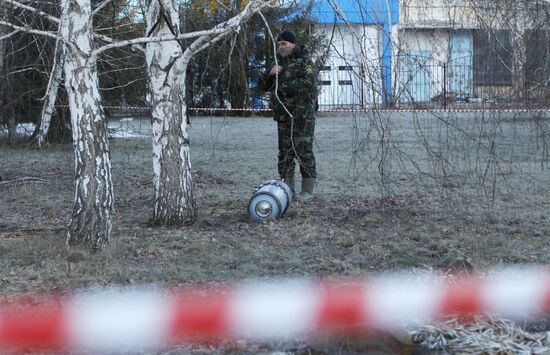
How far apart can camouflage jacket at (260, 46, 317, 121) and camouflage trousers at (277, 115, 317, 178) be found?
0.08m

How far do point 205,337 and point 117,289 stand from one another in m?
1.12

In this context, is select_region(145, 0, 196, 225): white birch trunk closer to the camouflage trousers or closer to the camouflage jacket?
the camouflage jacket

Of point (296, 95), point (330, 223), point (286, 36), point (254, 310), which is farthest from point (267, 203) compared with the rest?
point (254, 310)

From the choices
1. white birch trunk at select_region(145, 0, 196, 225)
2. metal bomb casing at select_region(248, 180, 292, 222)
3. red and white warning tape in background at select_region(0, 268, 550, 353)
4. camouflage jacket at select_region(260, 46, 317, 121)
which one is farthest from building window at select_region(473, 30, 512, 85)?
white birch trunk at select_region(145, 0, 196, 225)

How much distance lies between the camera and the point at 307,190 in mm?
8531

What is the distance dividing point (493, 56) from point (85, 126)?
452cm

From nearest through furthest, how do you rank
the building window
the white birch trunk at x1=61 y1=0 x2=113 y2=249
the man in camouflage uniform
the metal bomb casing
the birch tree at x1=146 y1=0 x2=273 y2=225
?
the white birch trunk at x1=61 y1=0 x2=113 y2=249 < the birch tree at x1=146 y1=0 x2=273 y2=225 < the building window < the metal bomb casing < the man in camouflage uniform

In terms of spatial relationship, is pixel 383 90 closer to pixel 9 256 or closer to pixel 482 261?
pixel 482 261

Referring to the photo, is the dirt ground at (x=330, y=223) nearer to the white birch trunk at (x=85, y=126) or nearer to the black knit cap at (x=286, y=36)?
the white birch trunk at (x=85, y=126)

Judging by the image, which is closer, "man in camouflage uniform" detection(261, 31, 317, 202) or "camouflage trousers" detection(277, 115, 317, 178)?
"man in camouflage uniform" detection(261, 31, 317, 202)

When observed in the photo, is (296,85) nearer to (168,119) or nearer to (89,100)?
(168,119)

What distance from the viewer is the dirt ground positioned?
5656mm

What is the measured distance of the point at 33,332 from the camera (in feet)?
13.9

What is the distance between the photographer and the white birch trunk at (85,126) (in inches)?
227
